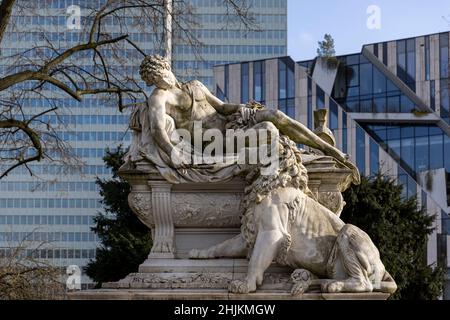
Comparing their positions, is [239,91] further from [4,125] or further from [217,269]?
[217,269]

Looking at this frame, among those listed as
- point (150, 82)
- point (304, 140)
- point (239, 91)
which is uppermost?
point (239, 91)

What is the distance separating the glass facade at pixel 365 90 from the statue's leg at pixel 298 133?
39.8m

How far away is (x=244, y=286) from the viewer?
877 cm

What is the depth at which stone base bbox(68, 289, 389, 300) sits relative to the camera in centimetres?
862

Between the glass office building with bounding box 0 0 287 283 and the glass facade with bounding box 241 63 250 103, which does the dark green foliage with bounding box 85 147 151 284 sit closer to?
the glass facade with bounding box 241 63 250 103

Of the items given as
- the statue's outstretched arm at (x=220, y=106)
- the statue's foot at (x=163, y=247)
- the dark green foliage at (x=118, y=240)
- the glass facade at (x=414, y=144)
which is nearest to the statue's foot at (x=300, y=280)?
the statue's foot at (x=163, y=247)

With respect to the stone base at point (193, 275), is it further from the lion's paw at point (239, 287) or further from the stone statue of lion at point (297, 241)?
the lion's paw at point (239, 287)

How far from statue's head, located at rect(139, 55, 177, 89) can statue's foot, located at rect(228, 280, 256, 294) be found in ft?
8.10

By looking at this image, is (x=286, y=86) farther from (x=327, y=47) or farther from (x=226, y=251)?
(x=226, y=251)

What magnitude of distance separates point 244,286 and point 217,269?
25.8 inches

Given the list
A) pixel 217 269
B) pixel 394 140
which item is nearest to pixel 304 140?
pixel 217 269

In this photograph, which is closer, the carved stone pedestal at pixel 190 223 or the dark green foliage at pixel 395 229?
the carved stone pedestal at pixel 190 223

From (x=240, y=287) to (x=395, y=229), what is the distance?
2053 centimetres

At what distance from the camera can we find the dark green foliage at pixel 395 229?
27.3 m
